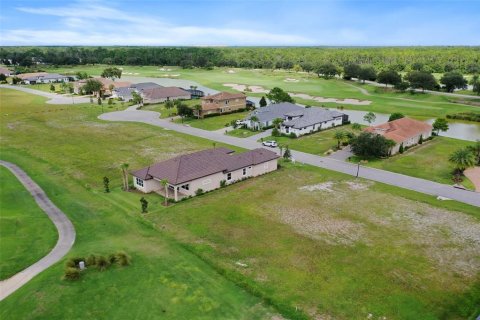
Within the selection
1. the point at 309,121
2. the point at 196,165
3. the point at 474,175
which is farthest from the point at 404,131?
the point at 196,165

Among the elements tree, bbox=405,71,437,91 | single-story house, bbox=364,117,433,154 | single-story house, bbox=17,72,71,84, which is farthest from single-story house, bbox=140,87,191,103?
tree, bbox=405,71,437,91

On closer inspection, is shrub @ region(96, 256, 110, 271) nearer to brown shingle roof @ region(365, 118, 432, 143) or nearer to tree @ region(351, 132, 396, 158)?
tree @ region(351, 132, 396, 158)

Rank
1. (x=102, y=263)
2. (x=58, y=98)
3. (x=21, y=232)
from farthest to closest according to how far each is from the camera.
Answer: (x=58, y=98), (x=21, y=232), (x=102, y=263)

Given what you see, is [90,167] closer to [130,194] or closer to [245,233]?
[130,194]

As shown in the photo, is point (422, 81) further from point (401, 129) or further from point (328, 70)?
point (401, 129)

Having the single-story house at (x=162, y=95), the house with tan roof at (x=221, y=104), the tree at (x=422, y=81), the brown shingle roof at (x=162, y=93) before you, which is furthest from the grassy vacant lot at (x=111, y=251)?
the tree at (x=422, y=81)

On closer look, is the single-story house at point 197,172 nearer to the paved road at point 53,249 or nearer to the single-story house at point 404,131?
the paved road at point 53,249

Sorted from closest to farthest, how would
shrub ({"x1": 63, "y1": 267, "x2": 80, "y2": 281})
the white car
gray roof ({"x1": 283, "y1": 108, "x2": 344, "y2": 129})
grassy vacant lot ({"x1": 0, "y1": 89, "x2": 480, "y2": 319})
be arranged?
1. grassy vacant lot ({"x1": 0, "y1": 89, "x2": 480, "y2": 319})
2. shrub ({"x1": 63, "y1": 267, "x2": 80, "y2": 281})
3. the white car
4. gray roof ({"x1": 283, "y1": 108, "x2": 344, "y2": 129})
